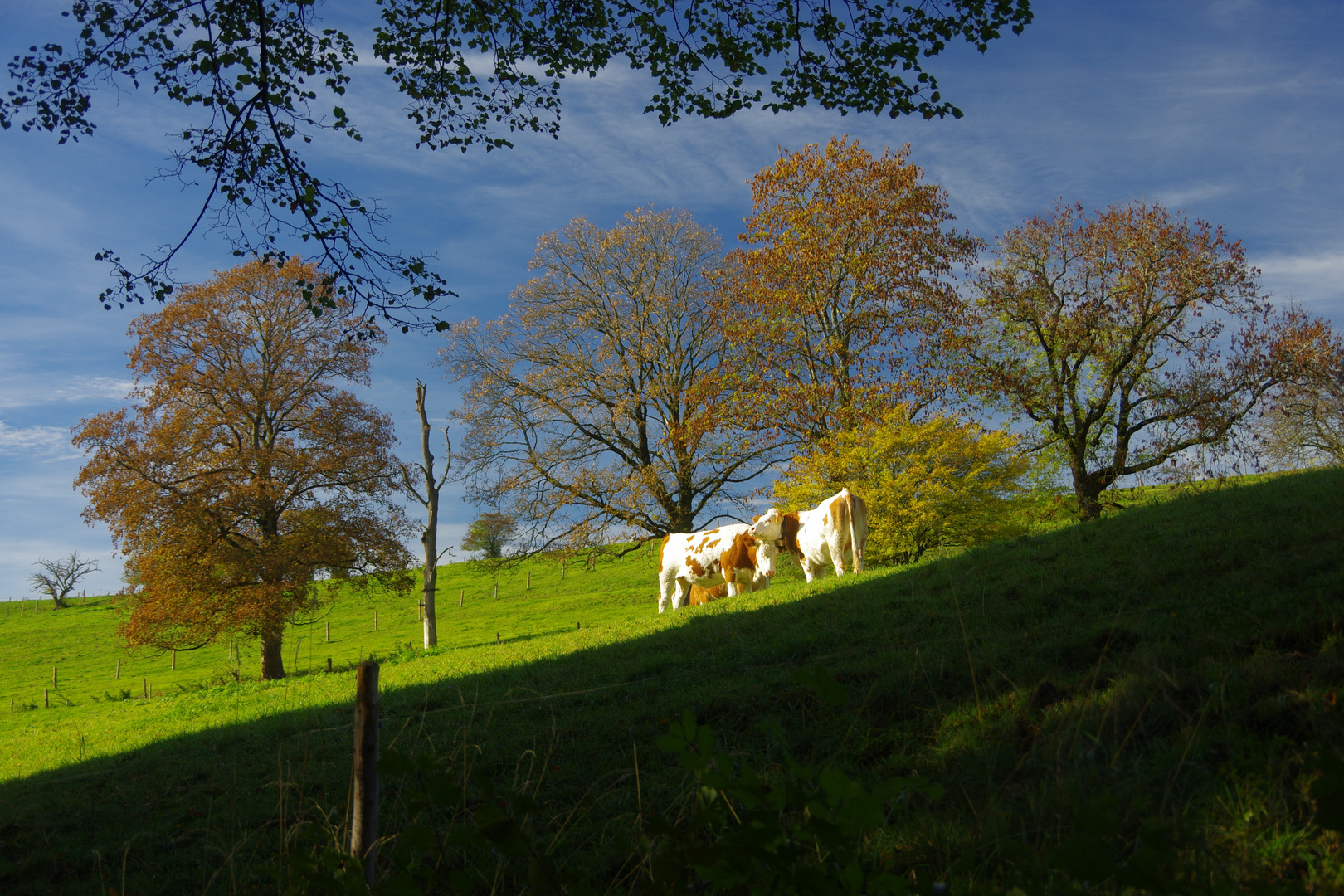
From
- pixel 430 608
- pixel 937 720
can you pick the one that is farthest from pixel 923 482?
pixel 430 608

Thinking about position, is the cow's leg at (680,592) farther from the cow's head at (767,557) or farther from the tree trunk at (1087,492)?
the tree trunk at (1087,492)

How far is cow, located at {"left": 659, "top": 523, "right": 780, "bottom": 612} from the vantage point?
1792cm

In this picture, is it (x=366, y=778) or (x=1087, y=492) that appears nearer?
(x=366, y=778)

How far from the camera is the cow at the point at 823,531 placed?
15.5 metres

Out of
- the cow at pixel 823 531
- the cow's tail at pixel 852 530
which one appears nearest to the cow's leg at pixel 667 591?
the cow at pixel 823 531

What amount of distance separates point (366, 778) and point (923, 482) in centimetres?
1723

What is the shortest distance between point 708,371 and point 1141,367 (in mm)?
14587

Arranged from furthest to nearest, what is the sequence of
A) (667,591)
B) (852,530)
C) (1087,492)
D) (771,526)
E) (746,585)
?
1. (1087,492)
2. (667,591)
3. (746,585)
4. (771,526)
5. (852,530)

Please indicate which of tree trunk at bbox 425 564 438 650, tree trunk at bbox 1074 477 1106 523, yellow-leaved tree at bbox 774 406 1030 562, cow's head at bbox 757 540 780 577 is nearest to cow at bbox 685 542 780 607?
cow's head at bbox 757 540 780 577

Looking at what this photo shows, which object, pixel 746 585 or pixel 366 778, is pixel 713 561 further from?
pixel 366 778

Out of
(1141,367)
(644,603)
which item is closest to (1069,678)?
(1141,367)

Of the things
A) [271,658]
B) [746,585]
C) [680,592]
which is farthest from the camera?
[271,658]

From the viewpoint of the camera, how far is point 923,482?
18.9 m

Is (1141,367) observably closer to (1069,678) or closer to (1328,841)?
(1069,678)
